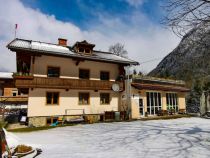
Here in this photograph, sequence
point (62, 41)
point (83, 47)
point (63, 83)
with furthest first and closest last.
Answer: point (62, 41) < point (83, 47) < point (63, 83)

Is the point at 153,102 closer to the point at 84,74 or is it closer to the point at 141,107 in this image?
the point at 141,107

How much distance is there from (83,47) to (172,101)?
14373 millimetres

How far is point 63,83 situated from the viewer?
68.8 feet

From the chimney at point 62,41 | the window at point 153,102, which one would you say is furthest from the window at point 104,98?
the chimney at point 62,41

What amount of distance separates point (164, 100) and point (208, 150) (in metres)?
18.8

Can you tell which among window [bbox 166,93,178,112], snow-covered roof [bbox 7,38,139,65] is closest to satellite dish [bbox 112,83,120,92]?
snow-covered roof [bbox 7,38,139,65]

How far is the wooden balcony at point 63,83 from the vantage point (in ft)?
63.2

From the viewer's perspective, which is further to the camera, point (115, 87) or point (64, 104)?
point (115, 87)

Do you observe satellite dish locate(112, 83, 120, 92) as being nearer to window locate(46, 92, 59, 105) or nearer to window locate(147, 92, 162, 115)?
window locate(147, 92, 162, 115)

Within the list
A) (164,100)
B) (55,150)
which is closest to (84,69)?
(164,100)

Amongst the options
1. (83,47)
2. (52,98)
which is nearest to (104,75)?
(83,47)

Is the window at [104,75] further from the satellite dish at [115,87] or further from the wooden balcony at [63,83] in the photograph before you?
the satellite dish at [115,87]

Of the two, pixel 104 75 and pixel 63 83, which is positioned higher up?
pixel 104 75

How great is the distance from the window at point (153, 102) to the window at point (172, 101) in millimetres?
1759
